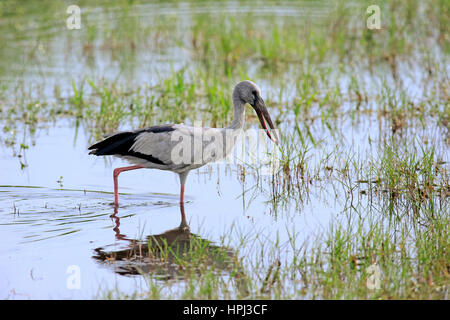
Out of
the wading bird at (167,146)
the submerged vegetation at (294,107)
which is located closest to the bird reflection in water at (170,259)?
the submerged vegetation at (294,107)

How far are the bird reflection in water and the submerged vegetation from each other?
3 cm

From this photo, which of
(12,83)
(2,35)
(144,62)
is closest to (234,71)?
(144,62)

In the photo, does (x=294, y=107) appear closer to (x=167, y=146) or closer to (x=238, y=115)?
(x=238, y=115)

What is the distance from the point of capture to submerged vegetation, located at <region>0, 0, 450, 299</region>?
513 cm

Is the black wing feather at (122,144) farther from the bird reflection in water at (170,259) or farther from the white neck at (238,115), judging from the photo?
the bird reflection in water at (170,259)

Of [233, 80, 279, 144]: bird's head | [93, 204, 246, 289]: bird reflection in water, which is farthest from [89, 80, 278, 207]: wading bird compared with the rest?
[93, 204, 246, 289]: bird reflection in water

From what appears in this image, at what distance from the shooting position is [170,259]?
559cm

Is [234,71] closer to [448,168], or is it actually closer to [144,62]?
[144,62]

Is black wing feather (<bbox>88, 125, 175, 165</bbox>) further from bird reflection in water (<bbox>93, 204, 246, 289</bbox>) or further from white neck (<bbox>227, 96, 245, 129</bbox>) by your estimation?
bird reflection in water (<bbox>93, 204, 246, 289</bbox>)

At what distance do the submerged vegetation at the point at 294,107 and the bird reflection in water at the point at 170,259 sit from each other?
0.03 meters

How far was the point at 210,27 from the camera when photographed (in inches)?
571

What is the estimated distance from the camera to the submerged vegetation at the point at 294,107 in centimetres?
513

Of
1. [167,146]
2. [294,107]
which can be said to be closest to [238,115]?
[167,146]

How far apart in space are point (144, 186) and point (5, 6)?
1114 centimetres
